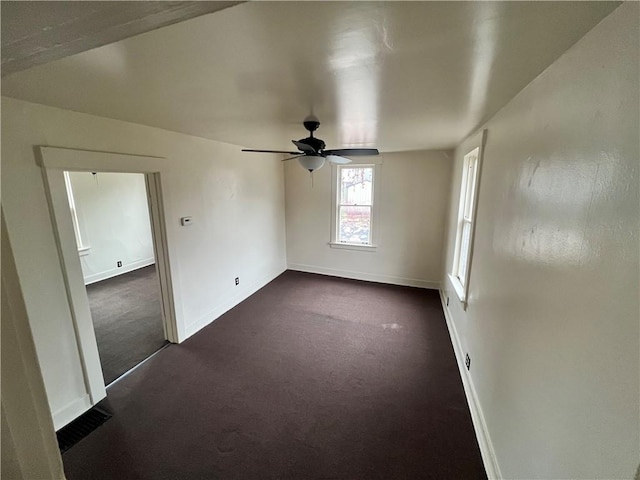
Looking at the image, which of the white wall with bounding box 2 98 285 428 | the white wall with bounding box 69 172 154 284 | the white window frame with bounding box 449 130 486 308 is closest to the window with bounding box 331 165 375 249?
the white wall with bounding box 2 98 285 428

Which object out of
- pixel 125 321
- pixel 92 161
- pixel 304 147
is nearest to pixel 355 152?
pixel 304 147

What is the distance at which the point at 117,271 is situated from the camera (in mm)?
5230

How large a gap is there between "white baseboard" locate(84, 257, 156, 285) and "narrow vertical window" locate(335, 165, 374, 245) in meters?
3.33

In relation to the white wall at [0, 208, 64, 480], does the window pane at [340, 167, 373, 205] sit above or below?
above

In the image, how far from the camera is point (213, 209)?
341 cm

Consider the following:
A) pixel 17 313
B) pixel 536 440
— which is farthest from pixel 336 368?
pixel 17 313

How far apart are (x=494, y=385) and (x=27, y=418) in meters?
2.17

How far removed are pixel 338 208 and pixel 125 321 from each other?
3.55 meters

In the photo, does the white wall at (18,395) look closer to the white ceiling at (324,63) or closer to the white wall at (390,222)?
the white ceiling at (324,63)

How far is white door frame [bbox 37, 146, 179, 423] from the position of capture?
1884 mm

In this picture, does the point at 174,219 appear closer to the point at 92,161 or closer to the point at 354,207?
the point at 92,161

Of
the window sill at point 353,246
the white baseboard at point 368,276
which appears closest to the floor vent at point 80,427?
the white baseboard at point 368,276

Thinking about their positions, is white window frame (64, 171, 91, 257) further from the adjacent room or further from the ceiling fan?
the ceiling fan

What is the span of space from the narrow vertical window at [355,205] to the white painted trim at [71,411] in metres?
3.81
